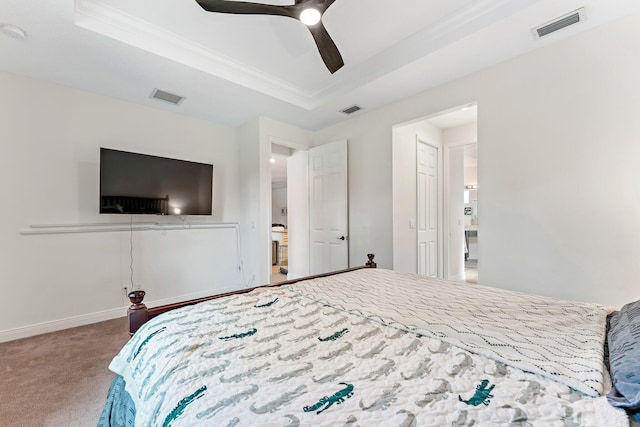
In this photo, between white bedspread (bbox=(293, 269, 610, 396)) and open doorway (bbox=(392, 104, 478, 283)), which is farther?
open doorway (bbox=(392, 104, 478, 283))

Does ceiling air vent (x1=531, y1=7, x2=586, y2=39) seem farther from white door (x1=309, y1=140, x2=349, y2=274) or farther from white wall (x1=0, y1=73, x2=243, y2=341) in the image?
white wall (x1=0, y1=73, x2=243, y2=341)

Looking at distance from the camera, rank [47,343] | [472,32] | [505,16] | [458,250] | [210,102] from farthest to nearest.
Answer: [458,250] → [210,102] → [47,343] → [472,32] → [505,16]

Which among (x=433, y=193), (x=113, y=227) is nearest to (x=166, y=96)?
(x=113, y=227)

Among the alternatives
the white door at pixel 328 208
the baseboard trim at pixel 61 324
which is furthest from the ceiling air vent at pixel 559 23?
the baseboard trim at pixel 61 324

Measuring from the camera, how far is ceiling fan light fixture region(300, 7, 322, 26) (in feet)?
5.52

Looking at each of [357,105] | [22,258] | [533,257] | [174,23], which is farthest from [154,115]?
[533,257]

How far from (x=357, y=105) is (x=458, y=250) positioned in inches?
116

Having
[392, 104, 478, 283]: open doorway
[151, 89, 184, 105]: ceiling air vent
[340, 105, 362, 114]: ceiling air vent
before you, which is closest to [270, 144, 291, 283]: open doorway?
[340, 105, 362, 114]: ceiling air vent

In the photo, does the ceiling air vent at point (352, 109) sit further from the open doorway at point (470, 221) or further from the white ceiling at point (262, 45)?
the open doorway at point (470, 221)

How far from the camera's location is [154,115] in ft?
11.5

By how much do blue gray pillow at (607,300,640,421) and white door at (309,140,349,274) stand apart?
285cm

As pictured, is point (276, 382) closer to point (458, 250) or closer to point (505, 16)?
point (505, 16)

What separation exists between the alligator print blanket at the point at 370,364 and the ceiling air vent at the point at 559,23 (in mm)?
2013

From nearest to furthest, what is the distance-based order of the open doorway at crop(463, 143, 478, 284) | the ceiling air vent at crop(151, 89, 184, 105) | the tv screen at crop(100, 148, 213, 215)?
1. the tv screen at crop(100, 148, 213, 215)
2. the ceiling air vent at crop(151, 89, 184, 105)
3. the open doorway at crop(463, 143, 478, 284)
